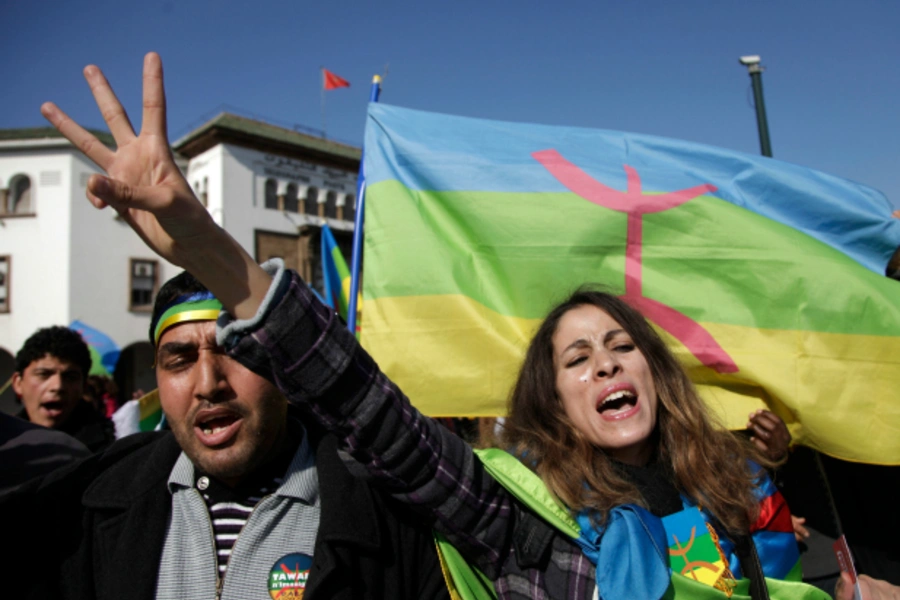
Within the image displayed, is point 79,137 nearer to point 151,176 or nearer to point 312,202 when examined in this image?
point 151,176

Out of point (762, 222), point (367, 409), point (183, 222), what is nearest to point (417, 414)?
point (367, 409)

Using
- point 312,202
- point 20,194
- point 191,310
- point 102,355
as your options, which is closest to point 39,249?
point 20,194

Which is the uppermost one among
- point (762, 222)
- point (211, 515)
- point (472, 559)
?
point (762, 222)

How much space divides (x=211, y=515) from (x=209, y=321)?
0.53 metres

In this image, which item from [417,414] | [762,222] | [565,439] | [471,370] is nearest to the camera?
[417,414]

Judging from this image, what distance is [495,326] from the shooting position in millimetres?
3160

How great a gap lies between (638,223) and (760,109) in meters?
3.26

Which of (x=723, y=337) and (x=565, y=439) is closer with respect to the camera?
(x=565, y=439)

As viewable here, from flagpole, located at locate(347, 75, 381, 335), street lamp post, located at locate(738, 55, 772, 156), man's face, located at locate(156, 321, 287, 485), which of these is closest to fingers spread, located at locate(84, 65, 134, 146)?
man's face, located at locate(156, 321, 287, 485)

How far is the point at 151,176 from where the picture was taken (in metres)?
1.24

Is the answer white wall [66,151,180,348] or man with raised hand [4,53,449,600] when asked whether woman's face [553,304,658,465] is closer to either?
man with raised hand [4,53,449,600]

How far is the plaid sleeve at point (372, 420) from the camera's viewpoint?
1.34 meters

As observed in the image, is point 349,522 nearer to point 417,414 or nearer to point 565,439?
point 417,414

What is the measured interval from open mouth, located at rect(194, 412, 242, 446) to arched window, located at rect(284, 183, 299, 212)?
2270cm
